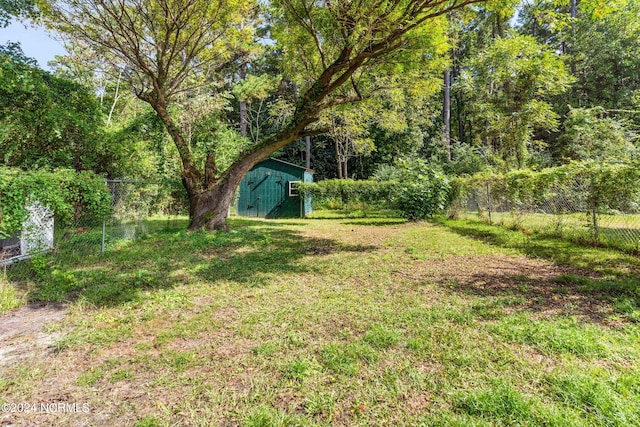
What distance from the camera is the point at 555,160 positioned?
16562 millimetres

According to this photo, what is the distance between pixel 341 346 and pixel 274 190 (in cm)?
1364

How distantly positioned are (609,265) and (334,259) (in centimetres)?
457

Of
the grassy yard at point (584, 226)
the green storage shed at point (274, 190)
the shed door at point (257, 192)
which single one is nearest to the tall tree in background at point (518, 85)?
the grassy yard at point (584, 226)

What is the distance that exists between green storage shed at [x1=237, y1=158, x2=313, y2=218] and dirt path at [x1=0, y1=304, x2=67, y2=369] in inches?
484

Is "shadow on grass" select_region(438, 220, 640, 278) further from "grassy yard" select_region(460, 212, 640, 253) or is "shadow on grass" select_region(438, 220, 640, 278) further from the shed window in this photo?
the shed window

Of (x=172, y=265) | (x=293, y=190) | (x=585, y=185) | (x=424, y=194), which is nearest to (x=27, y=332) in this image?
(x=172, y=265)

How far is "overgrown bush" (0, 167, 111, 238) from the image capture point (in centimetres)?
405

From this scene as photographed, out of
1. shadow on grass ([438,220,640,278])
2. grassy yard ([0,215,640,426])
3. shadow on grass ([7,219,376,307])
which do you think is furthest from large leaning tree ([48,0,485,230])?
shadow on grass ([438,220,640,278])

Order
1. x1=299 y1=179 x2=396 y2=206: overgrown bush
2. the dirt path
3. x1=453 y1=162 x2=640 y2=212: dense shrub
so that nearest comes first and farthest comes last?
1. the dirt path
2. x1=453 y1=162 x2=640 y2=212: dense shrub
3. x1=299 y1=179 x2=396 y2=206: overgrown bush

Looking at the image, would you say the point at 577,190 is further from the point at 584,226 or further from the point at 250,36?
the point at 250,36

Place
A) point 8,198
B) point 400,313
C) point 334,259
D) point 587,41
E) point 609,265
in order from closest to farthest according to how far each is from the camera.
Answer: point 400,313 < point 8,198 < point 609,265 < point 334,259 < point 587,41

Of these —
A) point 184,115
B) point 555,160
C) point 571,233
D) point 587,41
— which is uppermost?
point 587,41

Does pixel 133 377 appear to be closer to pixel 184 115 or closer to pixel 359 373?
pixel 359 373

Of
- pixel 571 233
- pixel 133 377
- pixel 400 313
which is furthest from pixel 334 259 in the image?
pixel 571 233
